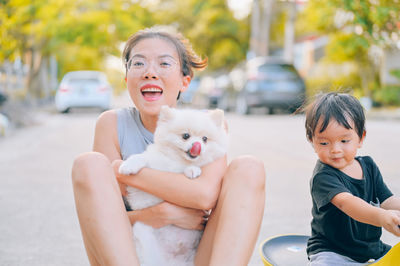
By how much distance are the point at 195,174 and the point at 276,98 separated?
10.8 m

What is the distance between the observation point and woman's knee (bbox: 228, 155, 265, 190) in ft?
6.46

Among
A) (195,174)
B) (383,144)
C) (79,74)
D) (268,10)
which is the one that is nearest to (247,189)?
(195,174)

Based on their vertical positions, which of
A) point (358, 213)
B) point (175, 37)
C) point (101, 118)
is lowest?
point (358, 213)

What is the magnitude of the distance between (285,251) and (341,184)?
0.60 metres

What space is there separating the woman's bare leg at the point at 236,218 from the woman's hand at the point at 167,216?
0.28 ft

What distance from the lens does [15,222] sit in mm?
3512

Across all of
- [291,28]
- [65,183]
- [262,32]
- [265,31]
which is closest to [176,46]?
[65,183]

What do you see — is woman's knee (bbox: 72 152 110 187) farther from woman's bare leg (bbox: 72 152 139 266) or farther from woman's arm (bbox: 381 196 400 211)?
woman's arm (bbox: 381 196 400 211)

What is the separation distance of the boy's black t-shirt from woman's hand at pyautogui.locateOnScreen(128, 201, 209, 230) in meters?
0.56

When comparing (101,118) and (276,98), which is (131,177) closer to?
(101,118)

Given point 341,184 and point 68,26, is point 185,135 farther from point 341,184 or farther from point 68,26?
point 68,26

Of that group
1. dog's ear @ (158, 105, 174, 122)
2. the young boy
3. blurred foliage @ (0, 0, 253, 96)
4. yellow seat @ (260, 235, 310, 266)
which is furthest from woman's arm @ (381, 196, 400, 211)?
blurred foliage @ (0, 0, 253, 96)

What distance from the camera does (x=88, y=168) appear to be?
194 centimetres

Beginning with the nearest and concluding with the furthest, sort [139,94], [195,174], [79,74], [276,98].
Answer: [195,174]
[139,94]
[276,98]
[79,74]
